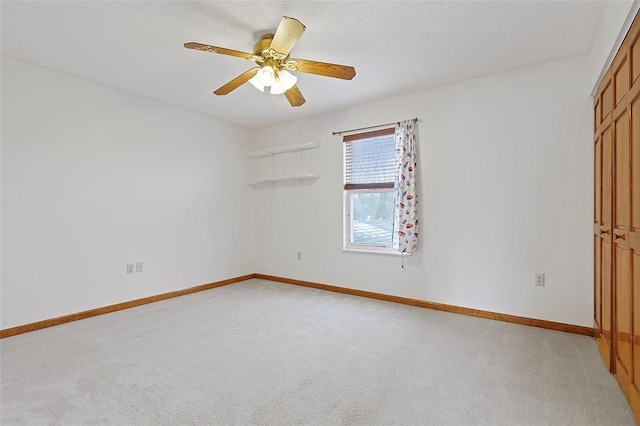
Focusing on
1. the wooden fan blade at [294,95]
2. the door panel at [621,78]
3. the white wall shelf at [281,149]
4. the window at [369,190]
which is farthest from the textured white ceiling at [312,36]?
the white wall shelf at [281,149]

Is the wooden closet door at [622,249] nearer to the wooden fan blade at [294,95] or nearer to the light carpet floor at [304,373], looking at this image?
the light carpet floor at [304,373]

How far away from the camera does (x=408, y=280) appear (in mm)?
3703

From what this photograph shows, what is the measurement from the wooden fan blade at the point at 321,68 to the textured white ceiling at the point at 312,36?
0.27 metres

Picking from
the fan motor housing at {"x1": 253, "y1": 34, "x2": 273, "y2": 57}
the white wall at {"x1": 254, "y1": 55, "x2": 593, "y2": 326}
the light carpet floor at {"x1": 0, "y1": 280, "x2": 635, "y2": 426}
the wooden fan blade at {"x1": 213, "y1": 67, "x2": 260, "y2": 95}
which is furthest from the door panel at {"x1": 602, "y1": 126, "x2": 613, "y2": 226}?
the wooden fan blade at {"x1": 213, "y1": 67, "x2": 260, "y2": 95}

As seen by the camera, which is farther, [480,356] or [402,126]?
[402,126]

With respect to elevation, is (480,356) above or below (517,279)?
below

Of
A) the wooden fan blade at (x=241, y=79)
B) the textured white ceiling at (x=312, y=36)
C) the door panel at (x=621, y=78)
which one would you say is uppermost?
the textured white ceiling at (x=312, y=36)

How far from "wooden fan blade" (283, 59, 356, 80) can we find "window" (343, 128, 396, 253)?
5.31 ft

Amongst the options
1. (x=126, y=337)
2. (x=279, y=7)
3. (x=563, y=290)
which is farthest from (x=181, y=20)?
(x=563, y=290)

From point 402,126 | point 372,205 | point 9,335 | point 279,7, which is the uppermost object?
point 279,7

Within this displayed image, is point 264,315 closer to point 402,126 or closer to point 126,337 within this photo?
point 126,337

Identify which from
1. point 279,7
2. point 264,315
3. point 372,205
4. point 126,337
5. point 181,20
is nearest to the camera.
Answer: point 279,7

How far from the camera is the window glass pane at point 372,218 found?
3.98 m

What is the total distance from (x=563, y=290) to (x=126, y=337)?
3.85 metres
